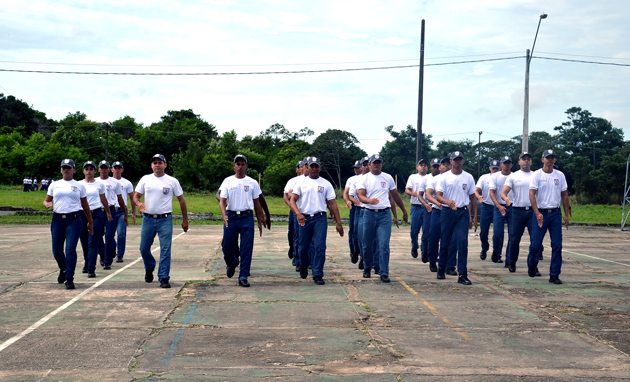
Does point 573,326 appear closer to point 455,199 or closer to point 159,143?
point 455,199

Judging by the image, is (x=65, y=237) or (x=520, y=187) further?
(x=520, y=187)

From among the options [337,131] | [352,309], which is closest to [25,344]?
[352,309]

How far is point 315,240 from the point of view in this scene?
1059 centimetres

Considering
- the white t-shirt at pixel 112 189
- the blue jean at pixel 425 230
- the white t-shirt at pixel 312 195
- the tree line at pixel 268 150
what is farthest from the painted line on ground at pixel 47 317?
the tree line at pixel 268 150

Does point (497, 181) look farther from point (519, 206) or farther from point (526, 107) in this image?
point (526, 107)

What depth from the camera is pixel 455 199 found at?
10922 mm

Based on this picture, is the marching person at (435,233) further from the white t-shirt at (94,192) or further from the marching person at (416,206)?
the white t-shirt at (94,192)

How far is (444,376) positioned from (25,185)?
235 feet

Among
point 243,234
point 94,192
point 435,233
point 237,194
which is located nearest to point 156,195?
point 237,194

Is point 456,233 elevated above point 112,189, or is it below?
below

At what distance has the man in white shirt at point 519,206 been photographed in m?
12.1

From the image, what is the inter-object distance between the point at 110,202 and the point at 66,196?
2.77 m

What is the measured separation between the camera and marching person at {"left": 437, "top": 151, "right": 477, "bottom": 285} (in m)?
10.8

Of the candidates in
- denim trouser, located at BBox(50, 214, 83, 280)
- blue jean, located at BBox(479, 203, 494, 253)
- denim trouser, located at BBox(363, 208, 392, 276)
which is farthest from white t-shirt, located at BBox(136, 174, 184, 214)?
blue jean, located at BBox(479, 203, 494, 253)
